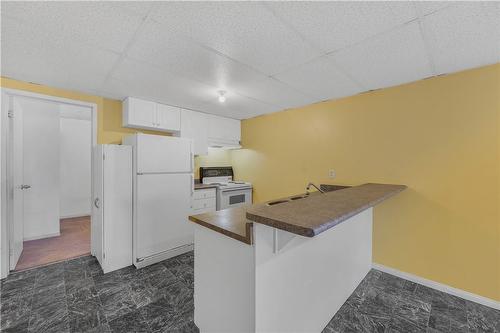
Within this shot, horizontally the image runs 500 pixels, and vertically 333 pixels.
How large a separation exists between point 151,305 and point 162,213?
1180 mm

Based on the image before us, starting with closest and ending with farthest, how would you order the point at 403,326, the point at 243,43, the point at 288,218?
the point at 288,218 < the point at 243,43 < the point at 403,326

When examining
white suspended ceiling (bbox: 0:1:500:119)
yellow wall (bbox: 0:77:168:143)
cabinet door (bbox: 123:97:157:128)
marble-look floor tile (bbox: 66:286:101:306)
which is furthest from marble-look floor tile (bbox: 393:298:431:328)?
yellow wall (bbox: 0:77:168:143)

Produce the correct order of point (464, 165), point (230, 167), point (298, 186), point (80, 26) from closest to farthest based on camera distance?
point (80, 26)
point (464, 165)
point (298, 186)
point (230, 167)

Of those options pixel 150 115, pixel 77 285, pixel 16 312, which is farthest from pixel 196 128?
pixel 16 312

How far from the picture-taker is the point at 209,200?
359 centimetres

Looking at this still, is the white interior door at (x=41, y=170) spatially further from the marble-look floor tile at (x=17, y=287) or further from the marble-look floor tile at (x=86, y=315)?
the marble-look floor tile at (x=86, y=315)

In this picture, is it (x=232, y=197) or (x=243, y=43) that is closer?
(x=243, y=43)

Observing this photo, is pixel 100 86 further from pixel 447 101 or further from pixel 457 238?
pixel 457 238

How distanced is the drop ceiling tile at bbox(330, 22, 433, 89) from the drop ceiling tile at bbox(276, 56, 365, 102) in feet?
0.32

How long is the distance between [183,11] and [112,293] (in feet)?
8.69

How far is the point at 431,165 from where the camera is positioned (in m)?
2.27

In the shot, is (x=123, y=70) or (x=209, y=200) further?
(x=209, y=200)

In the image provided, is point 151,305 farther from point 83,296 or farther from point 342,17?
point 342,17

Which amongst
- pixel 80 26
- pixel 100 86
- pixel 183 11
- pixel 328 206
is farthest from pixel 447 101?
pixel 100 86
